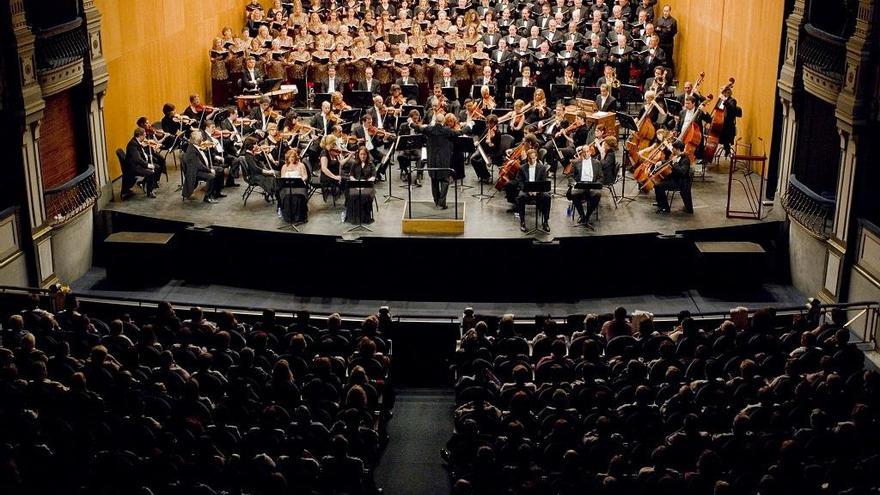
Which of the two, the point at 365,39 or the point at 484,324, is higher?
the point at 365,39

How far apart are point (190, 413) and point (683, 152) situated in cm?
956

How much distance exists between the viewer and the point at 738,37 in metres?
21.1

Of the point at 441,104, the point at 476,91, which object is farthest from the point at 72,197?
the point at 476,91

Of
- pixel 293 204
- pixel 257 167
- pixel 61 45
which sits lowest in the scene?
pixel 293 204

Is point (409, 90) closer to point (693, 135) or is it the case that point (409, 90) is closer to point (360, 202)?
point (360, 202)

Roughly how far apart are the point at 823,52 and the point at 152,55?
11824 mm

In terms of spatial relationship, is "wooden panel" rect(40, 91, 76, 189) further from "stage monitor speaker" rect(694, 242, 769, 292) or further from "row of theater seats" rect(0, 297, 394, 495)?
"stage monitor speaker" rect(694, 242, 769, 292)

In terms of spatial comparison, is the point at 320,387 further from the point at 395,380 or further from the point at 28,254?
the point at 28,254

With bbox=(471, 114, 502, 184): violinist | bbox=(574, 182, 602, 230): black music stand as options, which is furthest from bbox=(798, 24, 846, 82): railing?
bbox=(471, 114, 502, 184): violinist

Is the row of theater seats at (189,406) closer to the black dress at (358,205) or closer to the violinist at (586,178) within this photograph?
the black dress at (358,205)

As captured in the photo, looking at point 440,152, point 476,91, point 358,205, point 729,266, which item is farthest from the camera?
point 476,91

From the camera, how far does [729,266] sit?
1681cm

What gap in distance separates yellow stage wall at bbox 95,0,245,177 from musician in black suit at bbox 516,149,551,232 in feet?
23.2

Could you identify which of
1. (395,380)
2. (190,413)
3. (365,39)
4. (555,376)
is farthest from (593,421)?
(365,39)
